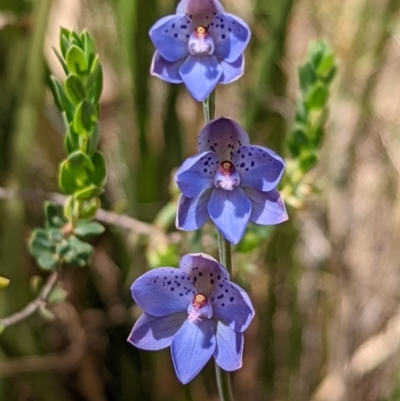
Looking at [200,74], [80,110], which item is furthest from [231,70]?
[80,110]

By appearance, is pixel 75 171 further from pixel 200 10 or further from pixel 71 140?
pixel 200 10

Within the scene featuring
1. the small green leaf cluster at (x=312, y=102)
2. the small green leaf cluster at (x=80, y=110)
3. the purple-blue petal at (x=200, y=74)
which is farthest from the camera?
the small green leaf cluster at (x=312, y=102)

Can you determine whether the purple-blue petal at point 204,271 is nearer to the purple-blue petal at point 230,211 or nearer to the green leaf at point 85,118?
the purple-blue petal at point 230,211

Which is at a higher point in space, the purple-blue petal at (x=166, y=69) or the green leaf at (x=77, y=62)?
the purple-blue petal at (x=166, y=69)

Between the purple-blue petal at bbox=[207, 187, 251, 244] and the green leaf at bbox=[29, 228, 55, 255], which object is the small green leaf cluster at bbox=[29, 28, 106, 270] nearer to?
the green leaf at bbox=[29, 228, 55, 255]

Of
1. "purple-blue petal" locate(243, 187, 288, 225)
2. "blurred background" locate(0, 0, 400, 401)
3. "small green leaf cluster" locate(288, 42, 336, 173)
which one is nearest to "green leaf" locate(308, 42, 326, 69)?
"small green leaf cluster" locate(288, 42, 336, 173)

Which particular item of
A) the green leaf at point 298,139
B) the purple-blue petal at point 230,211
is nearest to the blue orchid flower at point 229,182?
the purple-blue petal at point 230,211
